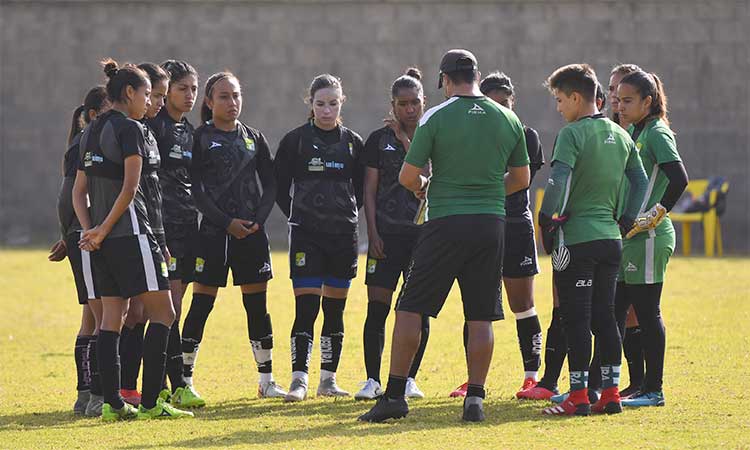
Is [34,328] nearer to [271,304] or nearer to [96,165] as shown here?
[271,304]

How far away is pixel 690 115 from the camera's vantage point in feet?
75.3

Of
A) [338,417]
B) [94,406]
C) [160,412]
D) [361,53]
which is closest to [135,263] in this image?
[160,412]

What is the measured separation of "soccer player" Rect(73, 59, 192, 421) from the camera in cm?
733

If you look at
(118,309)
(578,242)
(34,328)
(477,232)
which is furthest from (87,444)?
(34,328)

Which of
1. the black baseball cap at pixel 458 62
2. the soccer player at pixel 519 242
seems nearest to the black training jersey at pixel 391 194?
the soccer player at pixel 519 242

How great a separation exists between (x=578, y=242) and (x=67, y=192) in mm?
3180

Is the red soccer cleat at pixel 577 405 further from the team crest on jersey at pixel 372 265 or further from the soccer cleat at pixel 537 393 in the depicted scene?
the team crest on jersey at pixel 372 265

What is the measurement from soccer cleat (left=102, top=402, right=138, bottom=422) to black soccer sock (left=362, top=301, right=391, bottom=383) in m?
1.70

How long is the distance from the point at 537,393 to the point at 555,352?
32 cm

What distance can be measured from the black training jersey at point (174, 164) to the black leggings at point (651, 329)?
113 inches

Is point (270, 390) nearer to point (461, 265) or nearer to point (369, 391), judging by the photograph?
point (369, 391)

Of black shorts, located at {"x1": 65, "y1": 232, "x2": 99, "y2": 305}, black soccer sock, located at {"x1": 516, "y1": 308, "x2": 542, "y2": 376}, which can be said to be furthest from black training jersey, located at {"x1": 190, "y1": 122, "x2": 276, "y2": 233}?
black soccer sock, located at {"x1": 516, "y1": 308, "x2": 542, "y2": 376}

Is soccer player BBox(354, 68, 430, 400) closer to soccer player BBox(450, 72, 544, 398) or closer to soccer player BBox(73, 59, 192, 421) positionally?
soccer player BBox(450, 72, 544, 398)

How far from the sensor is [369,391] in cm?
839
